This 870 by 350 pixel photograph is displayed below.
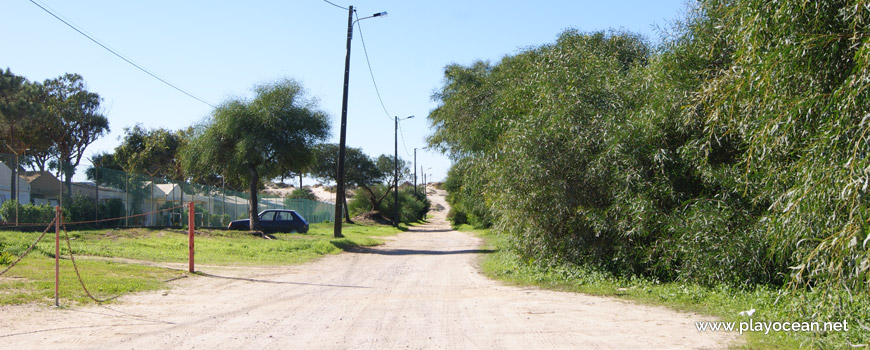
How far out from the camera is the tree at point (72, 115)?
49.2 metres

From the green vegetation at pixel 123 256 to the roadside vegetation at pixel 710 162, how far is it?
7.45m

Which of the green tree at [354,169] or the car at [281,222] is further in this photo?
the green tree at [354,169]

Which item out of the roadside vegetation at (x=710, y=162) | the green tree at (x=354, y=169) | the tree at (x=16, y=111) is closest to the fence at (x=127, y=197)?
the tree at (x=16, y=111)

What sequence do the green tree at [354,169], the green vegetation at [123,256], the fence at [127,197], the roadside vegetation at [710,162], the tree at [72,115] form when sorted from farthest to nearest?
the green tree at [354,169] → the tree at [72,115] → the fence at [127,197] → the green vegetation at [123,256] → the roadside vegetation at [710,162]

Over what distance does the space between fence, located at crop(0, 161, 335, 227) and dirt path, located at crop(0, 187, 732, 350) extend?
8418mm

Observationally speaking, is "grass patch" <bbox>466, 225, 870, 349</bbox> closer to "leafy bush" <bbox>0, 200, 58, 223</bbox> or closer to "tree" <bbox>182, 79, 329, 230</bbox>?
"tree" <bbox>182, 79, 329, 230</bbox>

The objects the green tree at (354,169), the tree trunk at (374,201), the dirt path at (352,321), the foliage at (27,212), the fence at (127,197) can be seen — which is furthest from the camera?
the tree trunk at (374,201)

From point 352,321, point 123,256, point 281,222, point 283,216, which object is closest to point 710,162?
point 352,321

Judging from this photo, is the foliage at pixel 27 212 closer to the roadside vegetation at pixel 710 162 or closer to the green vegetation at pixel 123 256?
the green vegetation at pixel 123 256

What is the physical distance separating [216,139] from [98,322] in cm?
1934

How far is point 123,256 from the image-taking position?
1530 centimetres

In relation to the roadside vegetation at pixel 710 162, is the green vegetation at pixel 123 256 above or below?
below

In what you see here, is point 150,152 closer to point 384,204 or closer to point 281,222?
point 384,204

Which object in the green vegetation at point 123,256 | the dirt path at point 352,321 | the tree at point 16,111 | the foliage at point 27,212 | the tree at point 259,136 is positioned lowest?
the dirt path at point 352,321
